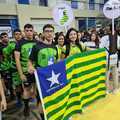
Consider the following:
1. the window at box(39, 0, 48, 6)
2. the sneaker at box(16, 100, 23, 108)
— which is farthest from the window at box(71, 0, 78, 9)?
the sneaker at box(16, 100, 23, 108)

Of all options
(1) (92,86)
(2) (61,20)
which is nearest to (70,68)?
(1) (92,86)

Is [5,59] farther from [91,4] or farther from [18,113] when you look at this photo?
[91,4]

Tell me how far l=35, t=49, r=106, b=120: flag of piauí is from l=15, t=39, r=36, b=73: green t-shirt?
0.80m

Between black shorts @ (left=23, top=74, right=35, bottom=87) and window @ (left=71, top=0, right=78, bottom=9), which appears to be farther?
window @ (left=71, top=0, right=78, bottom=9)

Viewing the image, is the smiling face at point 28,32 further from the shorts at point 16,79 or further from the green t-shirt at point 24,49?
the shorts at point 16,79

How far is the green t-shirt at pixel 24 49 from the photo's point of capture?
5.52 meters

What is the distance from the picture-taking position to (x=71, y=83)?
5.34m

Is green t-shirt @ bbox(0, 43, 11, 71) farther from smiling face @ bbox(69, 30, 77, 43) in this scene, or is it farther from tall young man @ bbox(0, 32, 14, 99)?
smiling face @ bbox(69, 30, 77, 43)

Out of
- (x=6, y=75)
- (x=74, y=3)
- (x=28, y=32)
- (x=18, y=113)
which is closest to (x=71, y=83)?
(x=28, y=32)

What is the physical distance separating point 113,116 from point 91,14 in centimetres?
2459

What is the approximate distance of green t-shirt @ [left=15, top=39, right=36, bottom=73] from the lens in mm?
5516

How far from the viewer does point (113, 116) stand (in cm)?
531

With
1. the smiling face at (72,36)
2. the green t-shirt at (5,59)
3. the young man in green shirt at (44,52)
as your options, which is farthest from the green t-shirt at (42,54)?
the green t-shirt at (5,59)

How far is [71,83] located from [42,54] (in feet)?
2.78
